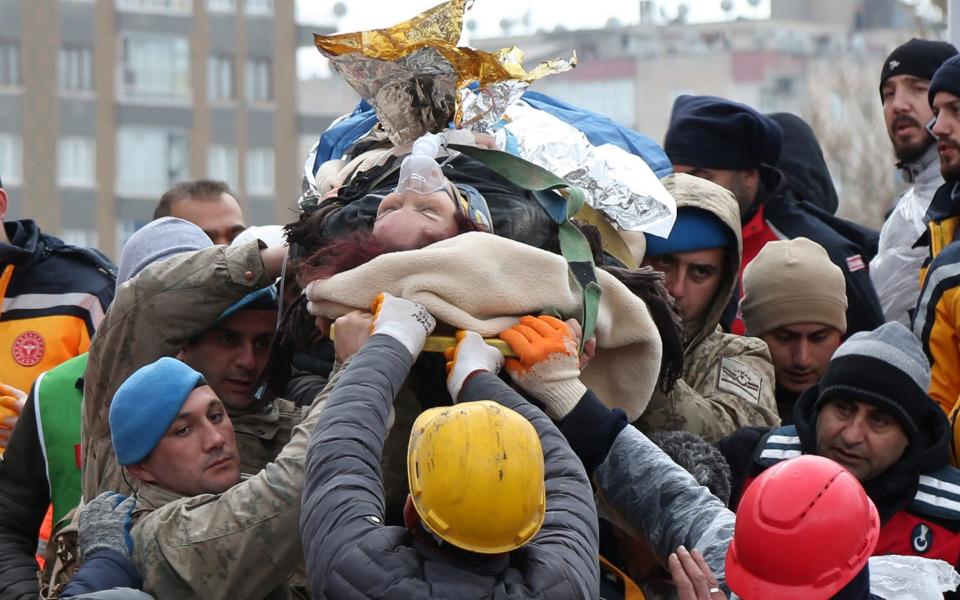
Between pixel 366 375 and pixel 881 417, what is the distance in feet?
4.91

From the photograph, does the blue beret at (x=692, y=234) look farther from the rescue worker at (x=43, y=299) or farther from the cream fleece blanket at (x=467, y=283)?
the rescue worker at (x=43, y=299)

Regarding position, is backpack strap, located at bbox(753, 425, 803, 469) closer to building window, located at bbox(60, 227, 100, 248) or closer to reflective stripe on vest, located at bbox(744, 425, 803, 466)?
reflective stripe on vest, located at bbox(744, 425, 803, 466)

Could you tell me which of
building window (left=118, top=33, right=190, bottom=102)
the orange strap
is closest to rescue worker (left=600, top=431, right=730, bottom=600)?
the orange strap

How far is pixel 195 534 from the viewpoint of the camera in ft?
12.4

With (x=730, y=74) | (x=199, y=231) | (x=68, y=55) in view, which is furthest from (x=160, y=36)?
(x=199, y=231)

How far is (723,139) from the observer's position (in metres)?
5.96

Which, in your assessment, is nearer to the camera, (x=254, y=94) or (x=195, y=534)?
(x=195, y=534)

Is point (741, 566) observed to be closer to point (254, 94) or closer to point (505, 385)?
point (505, 385)

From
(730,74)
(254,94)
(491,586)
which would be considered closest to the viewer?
Result: (491,586)

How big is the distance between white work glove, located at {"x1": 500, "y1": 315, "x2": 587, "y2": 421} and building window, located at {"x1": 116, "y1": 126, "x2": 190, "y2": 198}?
3585 centimetres

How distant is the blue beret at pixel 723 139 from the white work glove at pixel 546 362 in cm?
223

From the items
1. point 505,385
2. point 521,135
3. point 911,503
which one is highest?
point 521,135

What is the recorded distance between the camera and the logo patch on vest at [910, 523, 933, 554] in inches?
167

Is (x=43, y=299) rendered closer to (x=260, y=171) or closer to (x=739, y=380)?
(x=739, y=380)
